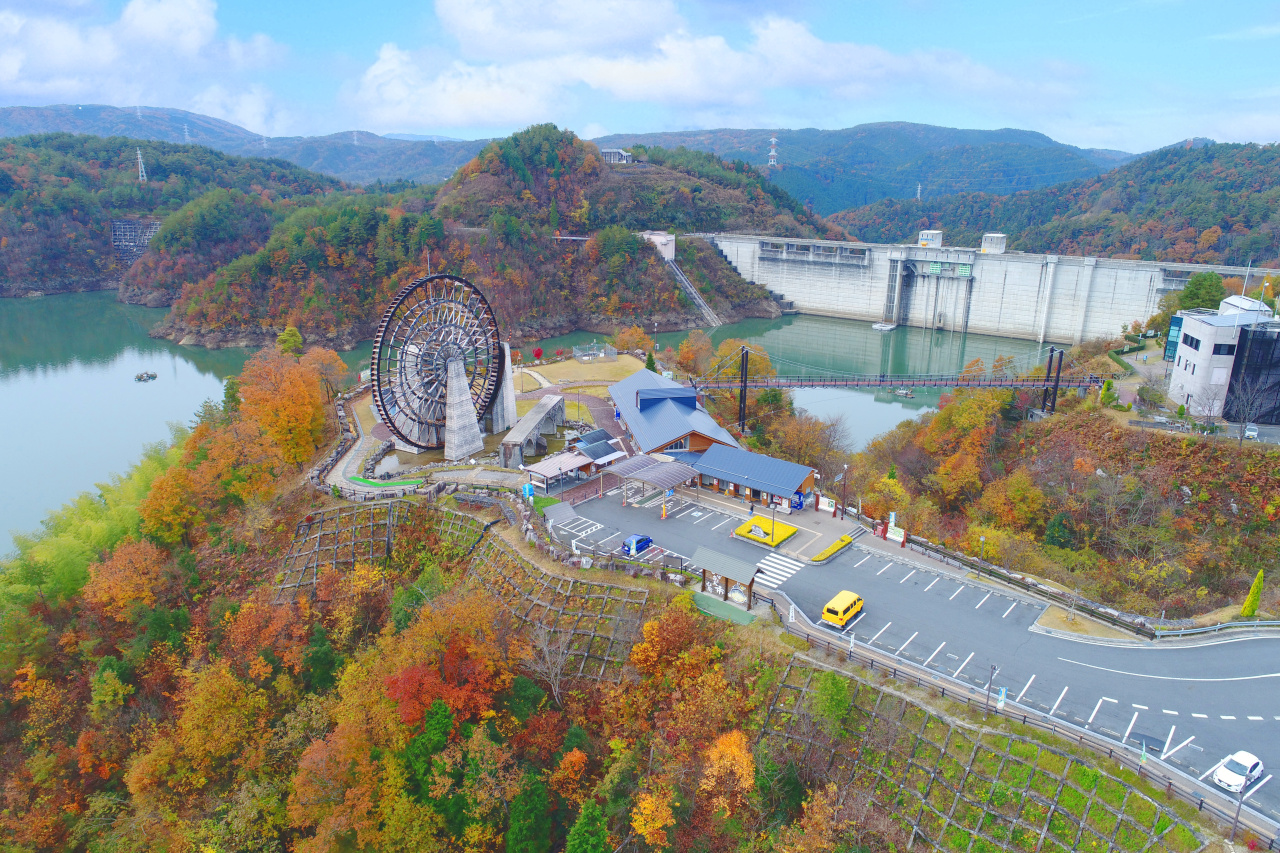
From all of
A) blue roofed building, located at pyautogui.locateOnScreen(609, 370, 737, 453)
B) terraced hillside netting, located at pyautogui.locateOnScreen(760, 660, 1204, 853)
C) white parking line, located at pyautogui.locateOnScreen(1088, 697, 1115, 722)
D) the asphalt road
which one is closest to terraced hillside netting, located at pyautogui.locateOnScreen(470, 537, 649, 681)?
the asphalt road

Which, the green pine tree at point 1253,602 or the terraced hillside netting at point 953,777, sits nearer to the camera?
the terraced hillside netting at point 953,777

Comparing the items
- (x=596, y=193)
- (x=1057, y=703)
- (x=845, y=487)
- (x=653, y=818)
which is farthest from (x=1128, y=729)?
(x=596, y=193)

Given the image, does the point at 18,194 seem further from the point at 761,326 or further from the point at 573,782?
the point at 573,782

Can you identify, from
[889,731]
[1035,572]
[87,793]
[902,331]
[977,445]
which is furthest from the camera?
[902,331]

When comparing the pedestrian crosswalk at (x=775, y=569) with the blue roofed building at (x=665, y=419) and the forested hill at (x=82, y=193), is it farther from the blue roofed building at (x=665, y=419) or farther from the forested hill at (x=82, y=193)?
the forested hill at (x=82, y=193)

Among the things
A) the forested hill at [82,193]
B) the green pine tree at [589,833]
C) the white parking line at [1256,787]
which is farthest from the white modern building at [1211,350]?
the forested hill at [82,193]

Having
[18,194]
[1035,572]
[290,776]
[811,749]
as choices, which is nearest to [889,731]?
[811,749]
